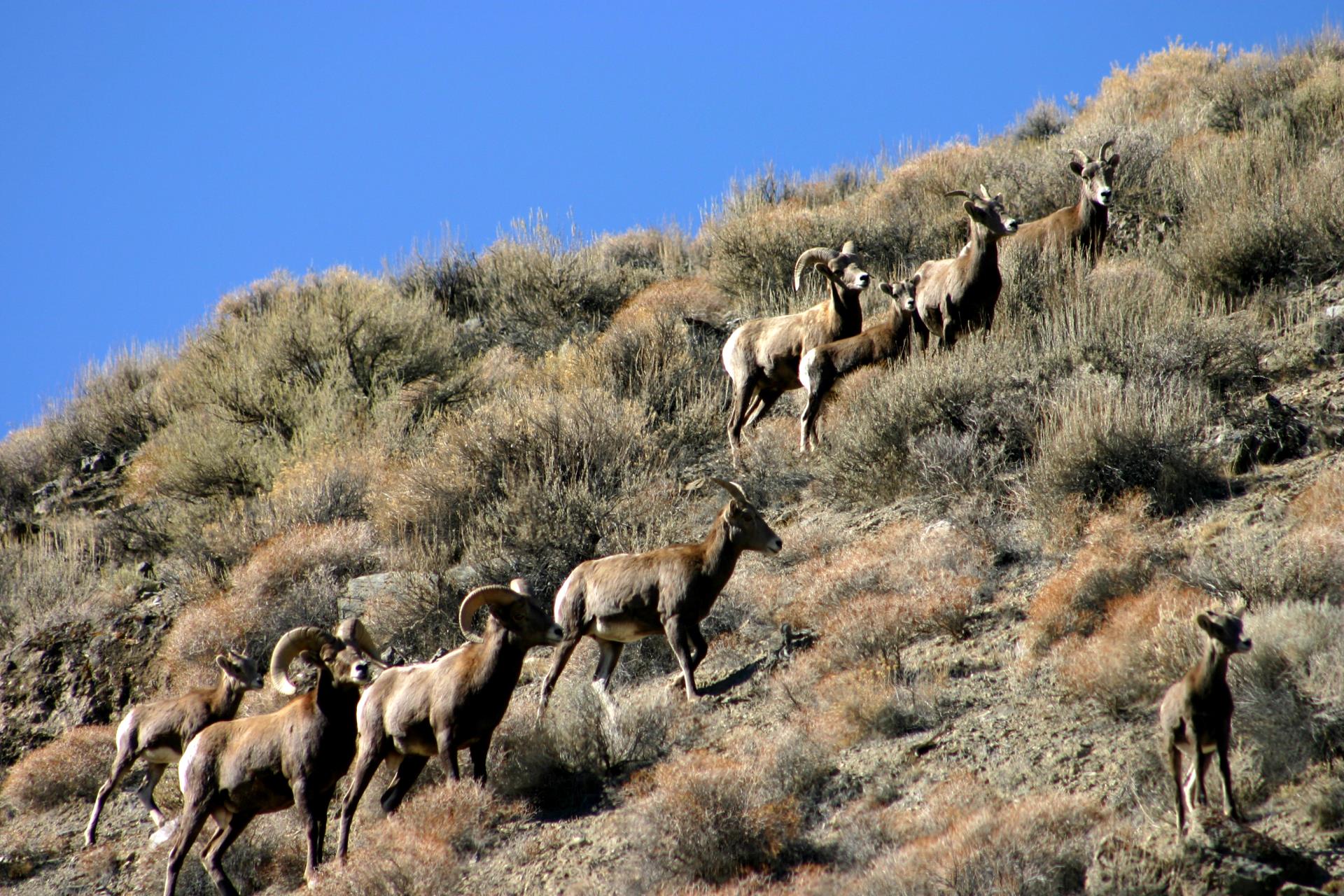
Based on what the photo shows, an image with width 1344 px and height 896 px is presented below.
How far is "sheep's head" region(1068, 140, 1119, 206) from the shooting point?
1445 cm

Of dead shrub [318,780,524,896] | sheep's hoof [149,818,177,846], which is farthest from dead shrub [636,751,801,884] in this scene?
sheep's hoof [149,818,177,846]

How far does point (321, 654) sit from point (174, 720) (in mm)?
2353

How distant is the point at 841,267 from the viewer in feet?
44.9

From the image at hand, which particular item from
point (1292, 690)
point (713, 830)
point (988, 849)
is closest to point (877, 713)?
point (713, 830)

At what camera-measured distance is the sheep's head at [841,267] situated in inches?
523

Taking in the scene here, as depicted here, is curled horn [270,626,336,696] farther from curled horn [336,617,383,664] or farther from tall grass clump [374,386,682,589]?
tall grass clump [374,386,682,589]

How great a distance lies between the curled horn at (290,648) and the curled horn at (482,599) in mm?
1017

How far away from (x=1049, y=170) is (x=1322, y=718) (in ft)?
46.4

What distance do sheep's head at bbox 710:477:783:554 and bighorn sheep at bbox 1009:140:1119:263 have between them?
730cm

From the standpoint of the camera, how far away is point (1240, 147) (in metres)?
16.2

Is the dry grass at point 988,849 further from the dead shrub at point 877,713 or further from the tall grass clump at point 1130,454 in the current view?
the tall grass clump at point 1130,454

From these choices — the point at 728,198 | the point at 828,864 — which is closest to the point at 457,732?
the point at 828,864

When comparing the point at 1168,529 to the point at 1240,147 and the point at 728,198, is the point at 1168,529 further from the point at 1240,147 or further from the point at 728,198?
the point at 728,198

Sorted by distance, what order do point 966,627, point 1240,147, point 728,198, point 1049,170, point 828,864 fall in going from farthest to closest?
1. point 728,198
2. point 1049,170
3. point 1240,147
4. point 966,627
5. point 828,864
